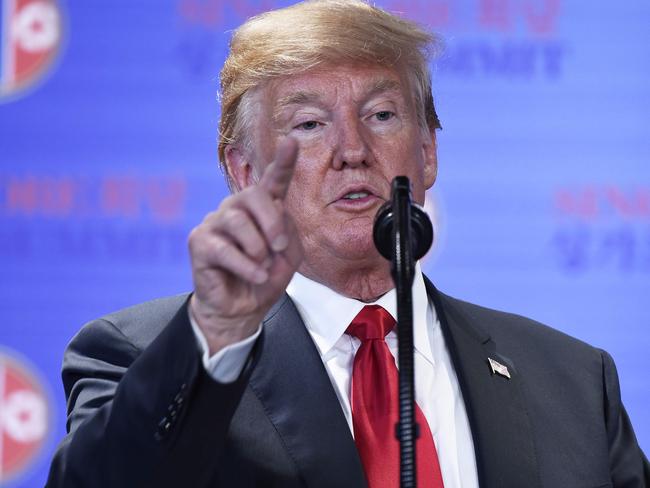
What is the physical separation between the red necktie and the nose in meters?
0.30

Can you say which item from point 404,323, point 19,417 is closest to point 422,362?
point 404,323

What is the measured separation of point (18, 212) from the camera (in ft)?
10.6

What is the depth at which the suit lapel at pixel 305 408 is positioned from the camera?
6.50 ft

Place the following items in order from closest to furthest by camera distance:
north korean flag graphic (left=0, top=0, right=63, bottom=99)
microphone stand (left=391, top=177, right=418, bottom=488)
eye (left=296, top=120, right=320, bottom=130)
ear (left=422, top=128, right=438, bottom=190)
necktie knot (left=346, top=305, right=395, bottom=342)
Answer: microphone stand (left=391, top=177, right=418, bottom=488)
necktie knot (left=346, top=305, right=395, bottom=342)
eye (left=296, top=120, right=320, bottom=130)
ear (left=422, top=128, right=438, bottom=190)
north korean flag graphic (left=0, top=0, right=63, bottom=99)

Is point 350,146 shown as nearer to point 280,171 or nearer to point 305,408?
point 305,408

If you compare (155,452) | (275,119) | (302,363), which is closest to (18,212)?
(275,119)

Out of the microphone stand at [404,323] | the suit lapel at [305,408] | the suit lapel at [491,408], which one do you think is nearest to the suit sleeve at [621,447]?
the suit lapel at [491,408]

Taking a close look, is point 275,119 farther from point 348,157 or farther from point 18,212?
point 18,212

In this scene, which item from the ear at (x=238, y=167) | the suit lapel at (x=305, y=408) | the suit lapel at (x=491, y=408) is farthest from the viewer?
the ear at (x=238, y=167)

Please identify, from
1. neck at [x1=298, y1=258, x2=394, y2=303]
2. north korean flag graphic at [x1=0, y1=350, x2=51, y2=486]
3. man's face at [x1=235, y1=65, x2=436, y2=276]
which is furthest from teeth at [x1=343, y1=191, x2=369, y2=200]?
north korean flag graphic at [x1=0, y1=350, x2=51, y2=486]

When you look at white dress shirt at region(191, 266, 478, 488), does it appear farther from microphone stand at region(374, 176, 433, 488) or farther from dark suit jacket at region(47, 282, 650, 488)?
microphone stand at region(374, 176, 433, 488)

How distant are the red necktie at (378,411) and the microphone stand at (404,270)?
0.53 m

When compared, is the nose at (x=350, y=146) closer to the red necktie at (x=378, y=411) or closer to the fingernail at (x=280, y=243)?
the red necktie at (x=378, y=411)

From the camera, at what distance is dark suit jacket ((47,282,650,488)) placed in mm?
1668
